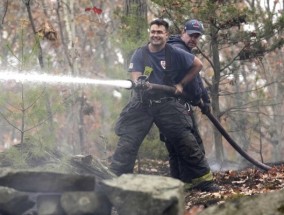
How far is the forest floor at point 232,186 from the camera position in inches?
239

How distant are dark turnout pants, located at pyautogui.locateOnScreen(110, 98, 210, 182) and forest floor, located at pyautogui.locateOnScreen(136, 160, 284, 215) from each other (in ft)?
1.69

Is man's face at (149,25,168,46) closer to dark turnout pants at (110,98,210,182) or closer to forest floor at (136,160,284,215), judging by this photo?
dark turnout pants at (110,98,210,182)

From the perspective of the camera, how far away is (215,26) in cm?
923

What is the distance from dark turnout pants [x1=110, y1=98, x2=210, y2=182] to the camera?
686 cm

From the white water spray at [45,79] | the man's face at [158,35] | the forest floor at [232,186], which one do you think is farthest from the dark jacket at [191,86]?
the forest floor at [232,186]

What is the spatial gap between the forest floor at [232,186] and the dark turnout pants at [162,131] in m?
0.52

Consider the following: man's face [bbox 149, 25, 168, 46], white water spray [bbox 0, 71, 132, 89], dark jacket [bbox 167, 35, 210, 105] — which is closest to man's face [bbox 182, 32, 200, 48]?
dark jacket [bbox 167, 35, 210, 105]

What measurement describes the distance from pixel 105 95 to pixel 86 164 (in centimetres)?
670

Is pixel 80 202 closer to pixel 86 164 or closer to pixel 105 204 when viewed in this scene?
pixel 105 204

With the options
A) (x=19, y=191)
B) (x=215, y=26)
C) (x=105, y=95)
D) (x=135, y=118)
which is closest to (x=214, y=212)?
(x=19, y=191)

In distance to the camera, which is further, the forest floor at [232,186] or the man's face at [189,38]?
the man's face at [189,38]

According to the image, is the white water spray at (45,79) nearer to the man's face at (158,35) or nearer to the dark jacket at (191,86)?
the man's face at (158,35)

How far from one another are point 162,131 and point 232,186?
4.97 ft

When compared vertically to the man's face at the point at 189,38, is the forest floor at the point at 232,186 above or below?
below
